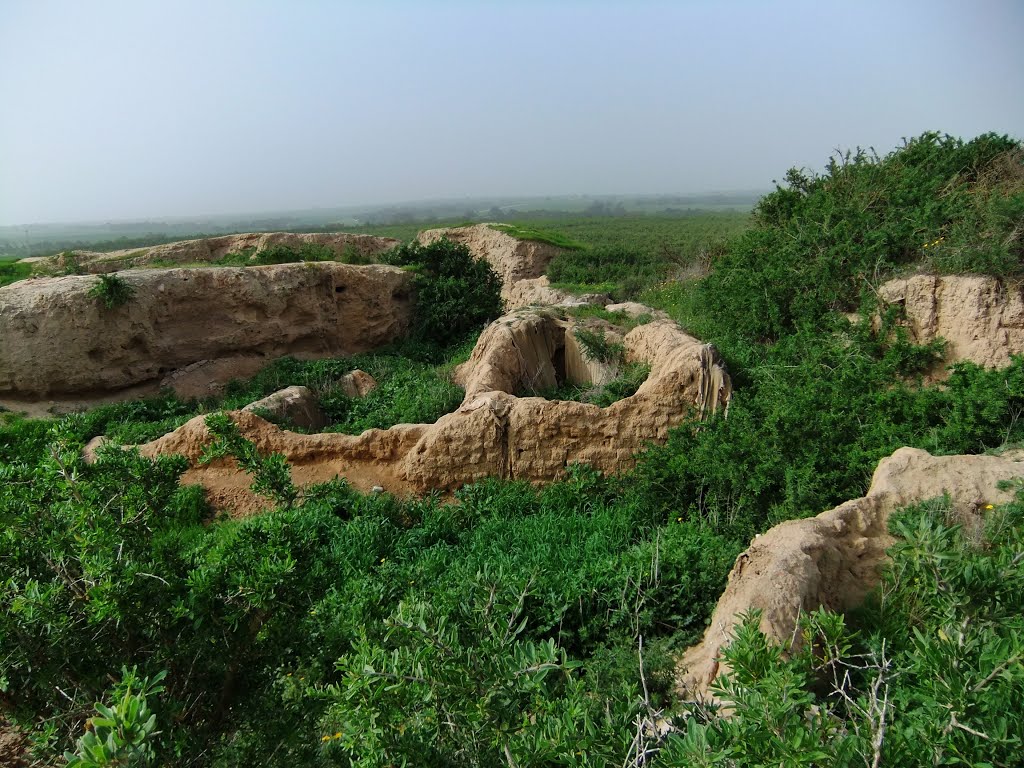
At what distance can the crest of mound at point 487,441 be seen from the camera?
23.9 ft

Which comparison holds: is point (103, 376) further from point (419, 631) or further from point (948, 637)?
point (948, 637)

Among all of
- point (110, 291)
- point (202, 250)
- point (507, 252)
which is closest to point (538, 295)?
point (507, 252)

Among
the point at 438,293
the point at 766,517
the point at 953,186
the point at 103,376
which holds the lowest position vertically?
the point at 766,517

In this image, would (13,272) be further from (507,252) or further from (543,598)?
(543,598)

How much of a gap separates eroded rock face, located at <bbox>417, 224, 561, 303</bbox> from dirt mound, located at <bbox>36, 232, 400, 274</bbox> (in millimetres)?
3330

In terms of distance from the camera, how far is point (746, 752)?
5.68 feet

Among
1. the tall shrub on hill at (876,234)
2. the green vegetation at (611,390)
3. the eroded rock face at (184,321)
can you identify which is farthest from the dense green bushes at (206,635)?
the eroded rock face at (184,321)

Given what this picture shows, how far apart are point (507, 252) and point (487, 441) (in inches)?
780

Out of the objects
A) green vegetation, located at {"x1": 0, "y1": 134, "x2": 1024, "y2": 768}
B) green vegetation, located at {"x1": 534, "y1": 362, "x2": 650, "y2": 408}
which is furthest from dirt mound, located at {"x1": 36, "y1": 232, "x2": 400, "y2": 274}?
green vegetation, located at {"x1": 534, "y1": 362, "x2": 650, "y2": 408}

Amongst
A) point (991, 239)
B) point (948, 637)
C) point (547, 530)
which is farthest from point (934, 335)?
point (948, 637)

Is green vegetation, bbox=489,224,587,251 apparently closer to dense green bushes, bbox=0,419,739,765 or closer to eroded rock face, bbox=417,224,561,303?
eroded rock face, bbox=417,224,561,303

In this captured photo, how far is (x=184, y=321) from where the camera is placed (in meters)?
12.7

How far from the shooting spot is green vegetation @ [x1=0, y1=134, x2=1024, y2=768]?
202 cm

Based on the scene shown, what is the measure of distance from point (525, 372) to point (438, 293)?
583cm
